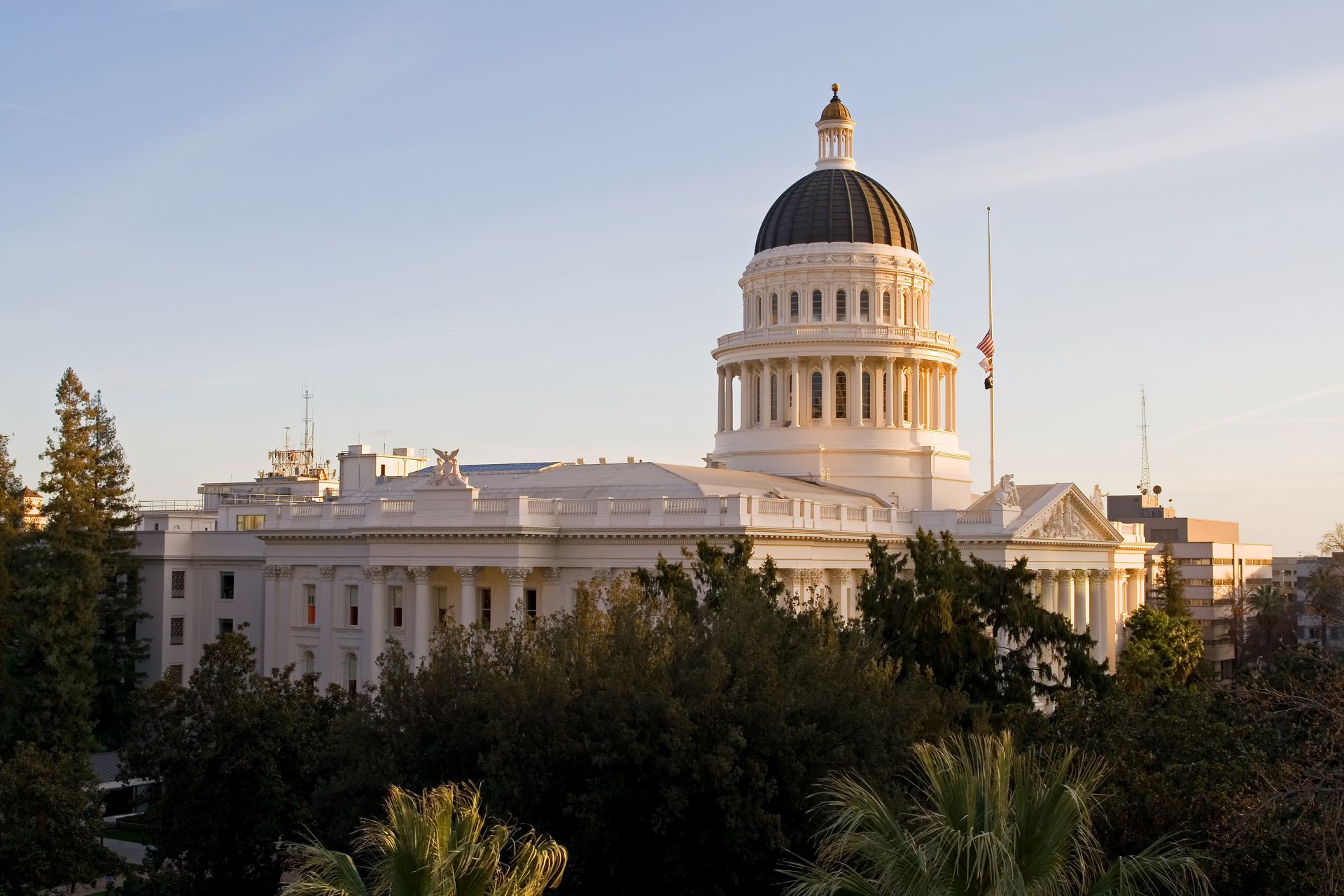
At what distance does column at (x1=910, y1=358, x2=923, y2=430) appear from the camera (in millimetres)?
79113

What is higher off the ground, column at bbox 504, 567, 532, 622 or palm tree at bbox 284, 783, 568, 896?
column at bbox 504, 567, 532, 622

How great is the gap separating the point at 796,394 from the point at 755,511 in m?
19.2

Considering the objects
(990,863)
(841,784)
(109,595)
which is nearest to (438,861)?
(990,863)

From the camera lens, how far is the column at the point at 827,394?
255 ft

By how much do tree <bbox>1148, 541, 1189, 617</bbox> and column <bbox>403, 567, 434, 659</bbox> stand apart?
47.6 m

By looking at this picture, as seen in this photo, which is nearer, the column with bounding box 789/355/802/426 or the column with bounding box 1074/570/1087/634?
the column with bounding box 1074/570/1087/634

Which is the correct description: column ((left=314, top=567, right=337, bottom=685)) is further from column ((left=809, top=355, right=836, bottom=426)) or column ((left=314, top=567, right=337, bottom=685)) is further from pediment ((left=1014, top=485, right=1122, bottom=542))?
pediment ((left=1014, top=485, right=1122, bottom=542))

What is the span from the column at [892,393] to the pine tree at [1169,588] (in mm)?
24848

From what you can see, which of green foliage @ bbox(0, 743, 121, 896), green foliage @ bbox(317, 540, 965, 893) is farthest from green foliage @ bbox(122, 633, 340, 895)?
green foliage @ bbox(317, 540, 965, 893)

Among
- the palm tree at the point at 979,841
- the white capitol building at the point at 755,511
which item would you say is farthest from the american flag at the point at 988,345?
the palm tree at the point at 979,841

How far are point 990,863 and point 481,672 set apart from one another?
1670 cm

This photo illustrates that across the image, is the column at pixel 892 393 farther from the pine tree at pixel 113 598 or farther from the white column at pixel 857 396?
the pine tree at pixel 113 598

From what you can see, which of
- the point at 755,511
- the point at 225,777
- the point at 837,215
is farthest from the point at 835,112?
the point at 225,777

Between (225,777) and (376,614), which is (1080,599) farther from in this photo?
(225,777)
